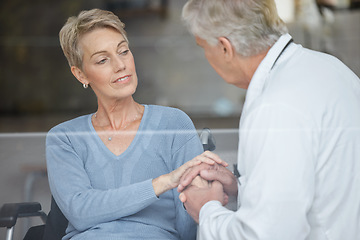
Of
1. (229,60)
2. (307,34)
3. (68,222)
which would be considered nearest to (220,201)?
(229,60)

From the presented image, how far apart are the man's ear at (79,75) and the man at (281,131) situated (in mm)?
462

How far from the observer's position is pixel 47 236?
61.1 inches

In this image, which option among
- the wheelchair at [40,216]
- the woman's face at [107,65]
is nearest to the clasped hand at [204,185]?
the wheelchair at [40,216]

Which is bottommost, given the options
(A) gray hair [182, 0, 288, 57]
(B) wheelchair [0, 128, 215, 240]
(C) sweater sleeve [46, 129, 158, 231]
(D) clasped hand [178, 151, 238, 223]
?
(B) wheelchair [0, 128, 215, 240]

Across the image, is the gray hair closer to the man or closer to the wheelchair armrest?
the man

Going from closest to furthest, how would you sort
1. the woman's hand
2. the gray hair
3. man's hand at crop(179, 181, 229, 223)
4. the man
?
the man → the gray hair → man's hand at crop(179, 181, 229, 223) → the woman's hand

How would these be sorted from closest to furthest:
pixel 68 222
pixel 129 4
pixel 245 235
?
pixel 245 235 < pixel 68 222 < pixel 129 4

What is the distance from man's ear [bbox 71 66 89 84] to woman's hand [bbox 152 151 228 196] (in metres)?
0.46

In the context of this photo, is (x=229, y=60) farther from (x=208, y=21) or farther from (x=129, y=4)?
(x=129, y=4)

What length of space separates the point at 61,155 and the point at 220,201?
0.62m

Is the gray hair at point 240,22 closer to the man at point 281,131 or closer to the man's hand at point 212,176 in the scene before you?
the man at point 281,131

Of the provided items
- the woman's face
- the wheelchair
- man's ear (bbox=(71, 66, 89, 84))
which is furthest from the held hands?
man's ear (bbox=(71, 66, 89, 84))

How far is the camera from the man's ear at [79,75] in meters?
1.54

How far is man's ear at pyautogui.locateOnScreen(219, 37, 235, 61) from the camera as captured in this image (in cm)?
127
